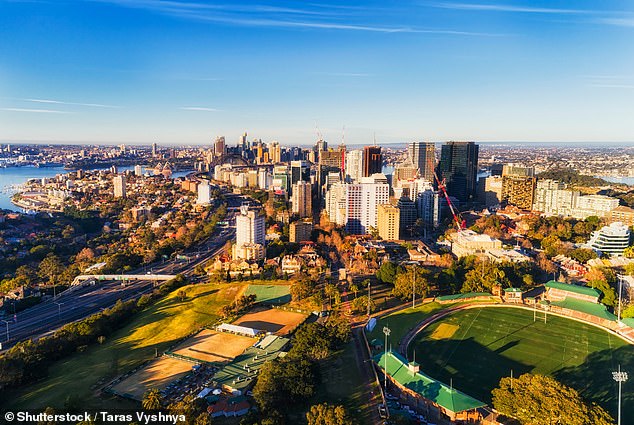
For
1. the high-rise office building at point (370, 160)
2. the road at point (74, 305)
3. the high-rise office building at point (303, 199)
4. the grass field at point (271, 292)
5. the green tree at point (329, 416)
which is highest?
the high-rise office building at point (370, 160)

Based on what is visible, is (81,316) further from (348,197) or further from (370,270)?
(348,197)

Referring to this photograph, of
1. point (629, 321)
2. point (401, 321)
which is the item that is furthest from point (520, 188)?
point (401, 321)

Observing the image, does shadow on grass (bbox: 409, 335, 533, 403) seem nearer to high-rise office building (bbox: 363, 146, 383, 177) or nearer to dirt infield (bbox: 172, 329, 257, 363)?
dirt infield (bbox: 172, 329, 257, 363)

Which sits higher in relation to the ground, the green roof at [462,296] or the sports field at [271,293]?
the green roof at [462,296]

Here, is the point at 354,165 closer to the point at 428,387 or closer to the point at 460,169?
the point at 460,169

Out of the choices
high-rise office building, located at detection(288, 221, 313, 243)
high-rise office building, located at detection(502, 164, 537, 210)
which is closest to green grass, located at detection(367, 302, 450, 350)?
high-rise office building, located at detection(288, 221, 313, 243)

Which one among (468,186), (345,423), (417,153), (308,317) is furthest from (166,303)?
(417,153)

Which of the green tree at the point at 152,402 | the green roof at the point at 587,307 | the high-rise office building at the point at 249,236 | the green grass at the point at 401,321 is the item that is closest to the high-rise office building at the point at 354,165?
the high-rise office building at the point at 249,236

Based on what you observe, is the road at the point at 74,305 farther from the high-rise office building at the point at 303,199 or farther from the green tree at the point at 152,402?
the high-rise office building at the point at 303,199
